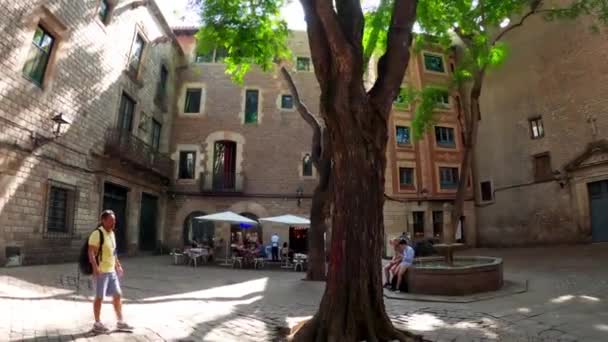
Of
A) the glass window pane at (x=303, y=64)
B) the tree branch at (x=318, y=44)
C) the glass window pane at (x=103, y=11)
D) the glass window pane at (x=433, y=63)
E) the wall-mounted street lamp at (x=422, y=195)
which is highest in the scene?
the glass window pane at (x=433, y=63)

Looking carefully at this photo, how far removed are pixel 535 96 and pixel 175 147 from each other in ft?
61.5

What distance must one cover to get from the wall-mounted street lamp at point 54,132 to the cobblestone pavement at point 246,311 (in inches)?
132

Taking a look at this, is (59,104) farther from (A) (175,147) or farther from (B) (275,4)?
(A) (175,147)

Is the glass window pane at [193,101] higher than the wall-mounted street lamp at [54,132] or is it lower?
higher

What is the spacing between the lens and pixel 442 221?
21.7m

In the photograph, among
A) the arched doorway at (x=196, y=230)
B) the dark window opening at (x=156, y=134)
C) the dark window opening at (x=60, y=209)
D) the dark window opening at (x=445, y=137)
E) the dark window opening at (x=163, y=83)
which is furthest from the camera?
the dark window opening at (x=445, y=137)

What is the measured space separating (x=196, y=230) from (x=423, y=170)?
1291 centimetres

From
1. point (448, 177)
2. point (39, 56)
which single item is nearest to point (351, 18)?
point (39, 56)

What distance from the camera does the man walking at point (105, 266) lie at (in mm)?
4621

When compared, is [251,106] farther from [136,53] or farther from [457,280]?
[457,280]

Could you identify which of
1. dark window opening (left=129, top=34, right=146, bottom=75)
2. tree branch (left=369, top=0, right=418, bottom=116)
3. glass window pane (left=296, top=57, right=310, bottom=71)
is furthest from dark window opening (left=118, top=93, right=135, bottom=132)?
tree branch (left=369, top=0, right=418, bottom=116)

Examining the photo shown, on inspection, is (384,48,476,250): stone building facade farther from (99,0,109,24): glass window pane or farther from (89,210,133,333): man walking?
(89,210,133,333): man walking

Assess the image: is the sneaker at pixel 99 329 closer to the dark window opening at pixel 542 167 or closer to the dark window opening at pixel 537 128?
the dark window opening at pixel 542 167

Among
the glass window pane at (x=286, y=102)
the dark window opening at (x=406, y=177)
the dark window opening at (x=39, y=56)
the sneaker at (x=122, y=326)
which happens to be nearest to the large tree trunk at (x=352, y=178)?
the sneaker at (x=122, y=326)
